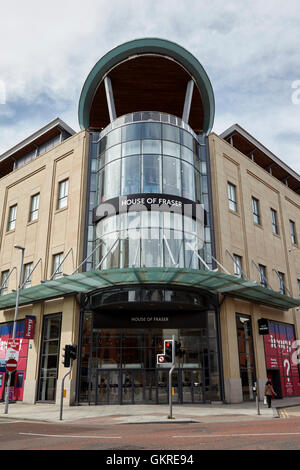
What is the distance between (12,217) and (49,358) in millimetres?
14311

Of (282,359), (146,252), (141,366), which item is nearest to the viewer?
(141,366)

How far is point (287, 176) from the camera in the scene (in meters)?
43.0

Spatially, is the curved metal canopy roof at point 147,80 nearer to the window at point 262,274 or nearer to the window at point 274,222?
the window at point 274,222

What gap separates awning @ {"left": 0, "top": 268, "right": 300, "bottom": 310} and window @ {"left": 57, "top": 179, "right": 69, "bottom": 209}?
23.8 ft

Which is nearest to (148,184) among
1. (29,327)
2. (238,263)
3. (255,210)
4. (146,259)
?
(146,259)

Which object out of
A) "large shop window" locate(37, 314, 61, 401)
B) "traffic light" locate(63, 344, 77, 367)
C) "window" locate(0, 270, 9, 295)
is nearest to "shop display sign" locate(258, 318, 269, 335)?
"large shop window" locate(37, 314, 61, 401)

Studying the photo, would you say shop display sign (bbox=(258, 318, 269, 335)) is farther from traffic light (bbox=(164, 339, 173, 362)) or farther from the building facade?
traffic light (bbox=(164, 339, 173, 362))

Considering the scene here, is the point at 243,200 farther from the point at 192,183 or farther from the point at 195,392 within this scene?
the point at 195,392

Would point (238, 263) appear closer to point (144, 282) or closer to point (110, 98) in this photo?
point (144, 282)

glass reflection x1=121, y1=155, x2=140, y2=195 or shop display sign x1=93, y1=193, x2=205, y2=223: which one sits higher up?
glass reflection x1=121, y1=155, x2=140, y2=195

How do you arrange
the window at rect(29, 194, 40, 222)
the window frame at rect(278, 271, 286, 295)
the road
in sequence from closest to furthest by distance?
1. the road
2. the window at rect(29, 194, 40, 222)
3. the window frame at rect(278, 271, 286, 295)

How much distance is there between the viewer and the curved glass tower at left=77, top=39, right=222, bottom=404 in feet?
77.9

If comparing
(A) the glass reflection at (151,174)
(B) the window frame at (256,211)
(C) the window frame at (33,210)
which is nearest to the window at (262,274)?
(B) the window frame at (256,211)

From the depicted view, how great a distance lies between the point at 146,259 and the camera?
965 inches
